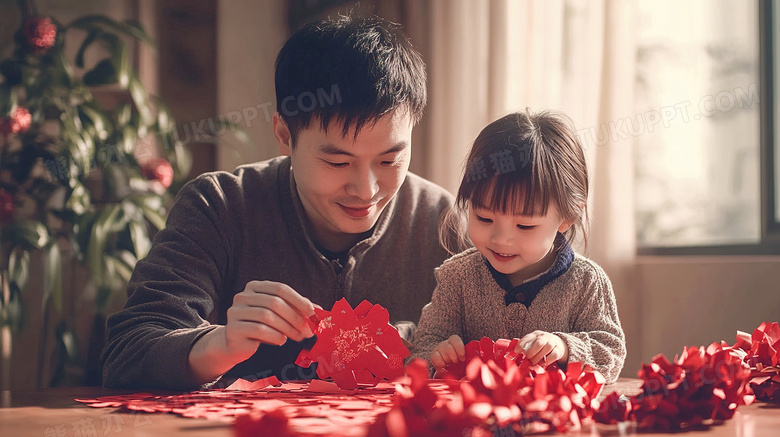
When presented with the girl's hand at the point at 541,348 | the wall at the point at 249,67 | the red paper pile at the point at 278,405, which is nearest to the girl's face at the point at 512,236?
the girl's hand at the point at 541,348

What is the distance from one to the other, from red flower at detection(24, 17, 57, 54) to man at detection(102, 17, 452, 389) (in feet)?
5.73

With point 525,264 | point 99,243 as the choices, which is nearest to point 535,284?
point 525,264

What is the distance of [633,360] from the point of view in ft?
7.57

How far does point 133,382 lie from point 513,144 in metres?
0.69

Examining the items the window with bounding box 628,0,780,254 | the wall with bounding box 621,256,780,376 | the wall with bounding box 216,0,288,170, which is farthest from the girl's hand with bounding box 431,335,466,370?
the wall with bounding box 216,0,288,170

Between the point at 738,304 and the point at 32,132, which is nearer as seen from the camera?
the point at 738,304

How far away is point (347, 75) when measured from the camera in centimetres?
128

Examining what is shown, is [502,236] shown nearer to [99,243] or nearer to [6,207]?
[99,243]

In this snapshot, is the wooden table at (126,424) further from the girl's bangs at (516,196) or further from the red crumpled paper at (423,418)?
the girl's bangs at (516,196)

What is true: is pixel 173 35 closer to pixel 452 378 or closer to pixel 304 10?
pixel 304 10

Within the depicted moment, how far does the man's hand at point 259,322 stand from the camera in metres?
0.98

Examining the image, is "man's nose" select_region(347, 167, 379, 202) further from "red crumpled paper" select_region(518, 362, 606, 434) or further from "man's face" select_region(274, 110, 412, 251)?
"red crumpled paper" select_region(518, 362, 606, 434)

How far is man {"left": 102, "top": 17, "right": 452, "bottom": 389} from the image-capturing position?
108 cm

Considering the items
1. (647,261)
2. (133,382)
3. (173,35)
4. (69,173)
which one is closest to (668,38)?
(647,261)
